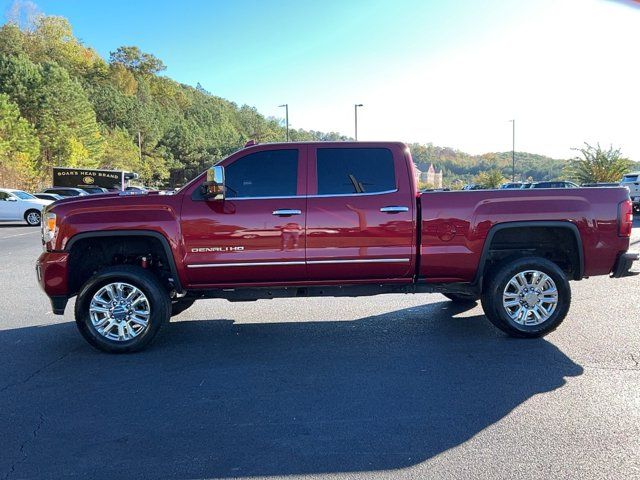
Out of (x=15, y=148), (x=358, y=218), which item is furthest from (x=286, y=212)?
(x=15, y=148)

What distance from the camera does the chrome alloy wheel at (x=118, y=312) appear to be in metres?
5.09

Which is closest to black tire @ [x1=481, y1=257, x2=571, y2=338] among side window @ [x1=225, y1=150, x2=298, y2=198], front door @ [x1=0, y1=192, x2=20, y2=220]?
side window @ [x1=225, y1=150, x2=298, y2=198]

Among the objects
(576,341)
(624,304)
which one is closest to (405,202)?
(576,341)

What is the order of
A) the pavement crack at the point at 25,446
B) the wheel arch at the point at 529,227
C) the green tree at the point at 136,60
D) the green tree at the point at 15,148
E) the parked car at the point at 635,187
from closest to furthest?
the pavement crack at the point at 25,446 → the wheel arch at the point at 529,227 → the parked car at the point at 635,187 → the green tree at the point at 15,148 → the green tree at the point at 136,60

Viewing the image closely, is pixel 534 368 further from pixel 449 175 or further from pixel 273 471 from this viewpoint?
pixel 449 175

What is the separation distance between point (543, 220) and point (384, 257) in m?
1.72

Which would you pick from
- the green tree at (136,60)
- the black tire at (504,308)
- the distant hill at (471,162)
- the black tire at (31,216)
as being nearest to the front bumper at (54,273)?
the black tire at (504,308)

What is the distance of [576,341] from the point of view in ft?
17.2

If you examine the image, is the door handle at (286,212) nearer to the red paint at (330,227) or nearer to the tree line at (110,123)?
the red paint at (330,227)

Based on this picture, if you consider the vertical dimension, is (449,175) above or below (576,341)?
above

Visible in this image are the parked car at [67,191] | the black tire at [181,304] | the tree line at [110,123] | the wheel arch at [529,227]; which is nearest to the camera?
the wheel arch at [529,227]

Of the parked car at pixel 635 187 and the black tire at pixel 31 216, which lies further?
the parked car at pixel 635 187

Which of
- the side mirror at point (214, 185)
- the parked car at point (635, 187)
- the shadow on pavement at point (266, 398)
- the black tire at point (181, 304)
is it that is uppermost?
the parked car at point (635, 187)

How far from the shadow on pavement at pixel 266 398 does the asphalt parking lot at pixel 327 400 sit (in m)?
0.01
